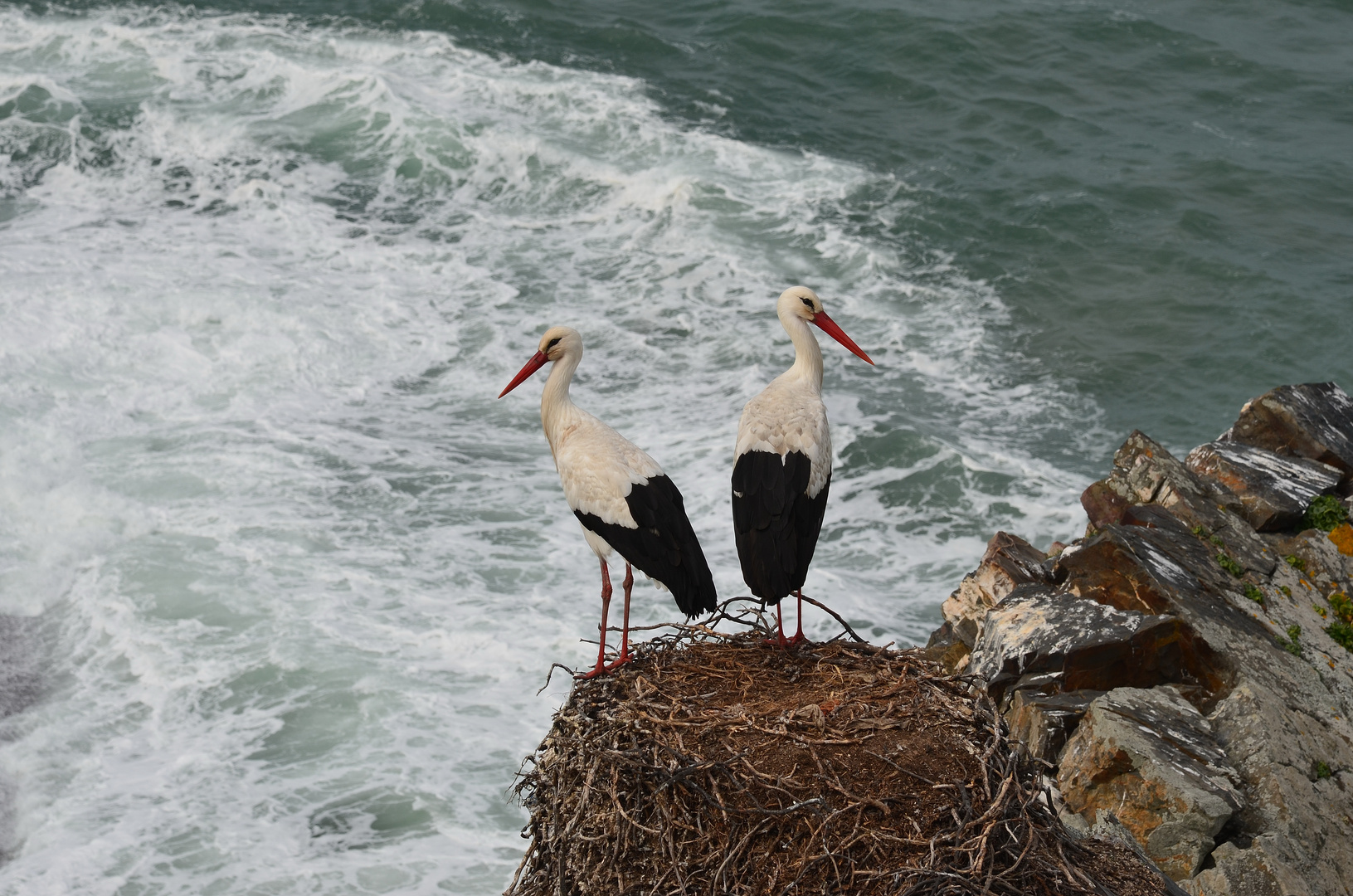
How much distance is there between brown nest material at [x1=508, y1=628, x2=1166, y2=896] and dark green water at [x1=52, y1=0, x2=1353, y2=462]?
363 inches

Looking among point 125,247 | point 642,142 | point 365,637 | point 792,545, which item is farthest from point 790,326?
point 642,142

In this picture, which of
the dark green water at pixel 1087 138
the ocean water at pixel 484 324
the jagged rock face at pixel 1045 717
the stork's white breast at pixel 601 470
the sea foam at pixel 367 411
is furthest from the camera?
the dark green water at pixel 1087 138

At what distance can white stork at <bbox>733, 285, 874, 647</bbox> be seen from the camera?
5.60 meters

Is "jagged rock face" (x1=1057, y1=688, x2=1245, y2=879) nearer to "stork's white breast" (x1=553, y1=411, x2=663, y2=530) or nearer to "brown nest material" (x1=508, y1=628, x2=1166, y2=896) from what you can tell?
"brown nest material" (x1=508, y1=628, x2=1166, y2=896)

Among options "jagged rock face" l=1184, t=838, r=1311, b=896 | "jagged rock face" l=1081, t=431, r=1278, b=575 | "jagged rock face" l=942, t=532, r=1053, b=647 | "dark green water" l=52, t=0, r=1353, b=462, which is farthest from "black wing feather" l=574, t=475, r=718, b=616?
"dark green water" l=52, t=0, r=1353, b=462

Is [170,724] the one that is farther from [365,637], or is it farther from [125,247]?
[125,247]

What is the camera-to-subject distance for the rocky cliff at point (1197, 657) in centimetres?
555

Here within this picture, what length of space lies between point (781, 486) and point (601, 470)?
88 centimetres

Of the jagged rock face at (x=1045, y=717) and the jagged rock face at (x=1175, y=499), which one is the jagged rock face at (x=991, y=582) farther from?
the jagged rock face at (x=1045, y=717)

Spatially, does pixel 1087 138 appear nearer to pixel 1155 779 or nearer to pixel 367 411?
pixel 367 411

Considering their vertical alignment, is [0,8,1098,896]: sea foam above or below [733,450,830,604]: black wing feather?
below

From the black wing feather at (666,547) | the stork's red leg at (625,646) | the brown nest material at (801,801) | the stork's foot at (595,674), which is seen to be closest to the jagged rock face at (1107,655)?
the brown nest material at (801,801)

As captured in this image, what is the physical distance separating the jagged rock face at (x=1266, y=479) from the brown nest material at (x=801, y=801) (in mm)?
3835

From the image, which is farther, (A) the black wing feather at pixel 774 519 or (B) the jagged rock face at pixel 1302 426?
(B) the jagged rock face at pixel 1302 426
